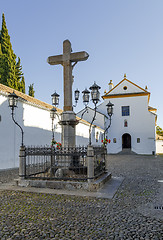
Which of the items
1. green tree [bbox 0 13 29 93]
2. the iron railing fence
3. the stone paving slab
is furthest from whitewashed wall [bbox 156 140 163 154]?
the stone paving slab

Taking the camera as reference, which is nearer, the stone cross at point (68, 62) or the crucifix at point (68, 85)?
the crucifix at point (68, 85)

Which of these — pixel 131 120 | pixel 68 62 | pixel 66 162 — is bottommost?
pixel 66 162

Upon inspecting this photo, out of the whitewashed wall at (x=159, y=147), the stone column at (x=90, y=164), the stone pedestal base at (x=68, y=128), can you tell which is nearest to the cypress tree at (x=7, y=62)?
the stone pedestal base at (x=68, y=128)

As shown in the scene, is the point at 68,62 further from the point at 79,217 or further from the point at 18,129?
the point at 18,129

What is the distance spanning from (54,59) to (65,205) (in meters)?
5.47

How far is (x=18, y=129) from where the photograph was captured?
39.0 feet

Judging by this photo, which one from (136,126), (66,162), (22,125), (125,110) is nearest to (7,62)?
(22,125)

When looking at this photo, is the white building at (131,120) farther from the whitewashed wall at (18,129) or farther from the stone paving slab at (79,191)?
the stone paving slab at (79,191)

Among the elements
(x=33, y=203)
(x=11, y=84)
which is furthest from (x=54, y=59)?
(x=11, y=84)

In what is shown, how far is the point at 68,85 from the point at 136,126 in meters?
20.7

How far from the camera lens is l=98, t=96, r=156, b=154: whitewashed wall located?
1019 inches

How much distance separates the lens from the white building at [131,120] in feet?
85.2

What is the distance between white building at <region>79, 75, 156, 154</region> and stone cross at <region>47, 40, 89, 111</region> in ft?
67.0

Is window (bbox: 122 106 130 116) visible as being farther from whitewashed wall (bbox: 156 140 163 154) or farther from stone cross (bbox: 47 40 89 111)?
stone cross (bbox: 47 40 89 111)
